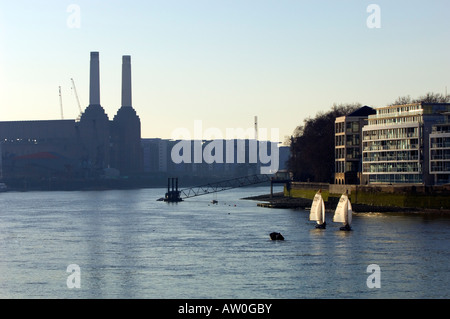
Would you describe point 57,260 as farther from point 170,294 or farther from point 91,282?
point 170,294

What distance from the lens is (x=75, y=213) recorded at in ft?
573

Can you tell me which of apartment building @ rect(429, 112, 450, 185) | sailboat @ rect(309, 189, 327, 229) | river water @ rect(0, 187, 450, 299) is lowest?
river water @ rect(0, 187, 450, 299)

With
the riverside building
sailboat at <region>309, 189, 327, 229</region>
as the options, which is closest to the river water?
sailboat at <region>309, 189, 327, 229</region>

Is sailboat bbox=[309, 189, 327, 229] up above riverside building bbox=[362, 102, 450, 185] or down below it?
below

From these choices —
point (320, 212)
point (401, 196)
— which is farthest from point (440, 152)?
point (320, 212)

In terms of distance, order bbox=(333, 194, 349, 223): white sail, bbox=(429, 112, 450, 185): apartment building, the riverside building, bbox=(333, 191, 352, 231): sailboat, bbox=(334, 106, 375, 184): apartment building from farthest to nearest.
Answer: bbox=(334, 106, 375, 184): apartment building → the riverside building → bbox=(429, 112, 450, 185): apartment building → bbox=(333, 194, 349, 223): white sail → bbox=(333, 191, 352, 231): sailboat

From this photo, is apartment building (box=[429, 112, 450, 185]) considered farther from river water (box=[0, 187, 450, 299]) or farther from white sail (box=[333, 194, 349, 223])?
white sail (box=[333, 194, 349, 223])

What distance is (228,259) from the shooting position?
8794 cm

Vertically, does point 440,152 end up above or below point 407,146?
below

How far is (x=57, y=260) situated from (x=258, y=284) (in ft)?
80.5

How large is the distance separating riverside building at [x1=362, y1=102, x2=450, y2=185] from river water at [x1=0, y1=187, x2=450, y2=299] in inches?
683

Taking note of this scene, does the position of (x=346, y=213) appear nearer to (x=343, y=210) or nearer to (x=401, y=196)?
(x=343, y=210)

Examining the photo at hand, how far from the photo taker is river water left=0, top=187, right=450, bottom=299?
70312 millimetres

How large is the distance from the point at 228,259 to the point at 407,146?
8063 centimetres
